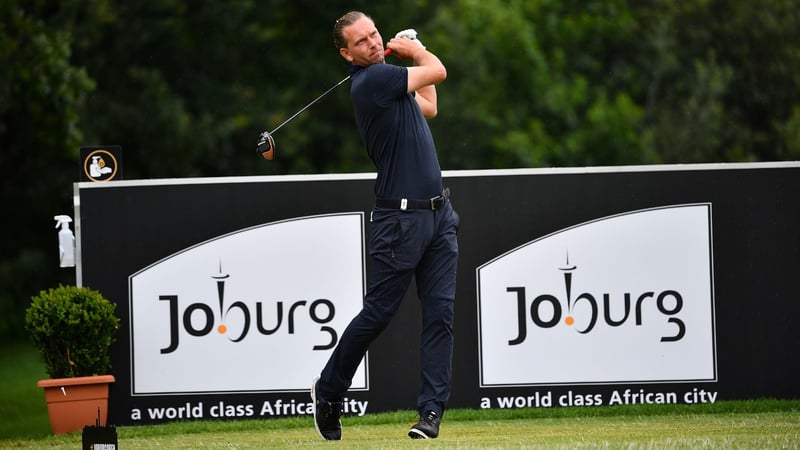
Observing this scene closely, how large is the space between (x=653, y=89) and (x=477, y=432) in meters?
→ 27.9

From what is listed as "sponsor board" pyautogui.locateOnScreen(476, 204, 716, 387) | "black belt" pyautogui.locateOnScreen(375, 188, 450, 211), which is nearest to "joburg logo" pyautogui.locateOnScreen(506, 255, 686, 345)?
"sponsor board" pyautogui.locateOnScreen(476, 204, 716, 387)

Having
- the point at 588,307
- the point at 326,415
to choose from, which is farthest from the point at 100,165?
the point at 588,307

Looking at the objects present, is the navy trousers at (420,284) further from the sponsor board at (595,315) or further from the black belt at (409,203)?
the sponsor board at (595,315)

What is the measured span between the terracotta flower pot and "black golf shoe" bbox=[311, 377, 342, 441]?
7.13ft

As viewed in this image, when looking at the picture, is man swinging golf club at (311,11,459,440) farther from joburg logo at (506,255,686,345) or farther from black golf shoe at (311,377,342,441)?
joburg logo at (506,255,686,345)

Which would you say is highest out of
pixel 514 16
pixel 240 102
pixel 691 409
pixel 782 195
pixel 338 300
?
pixel 514 16

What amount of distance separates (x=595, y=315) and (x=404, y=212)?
264 cm

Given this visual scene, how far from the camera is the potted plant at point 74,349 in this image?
28.9 ft

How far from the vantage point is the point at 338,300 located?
360 inches

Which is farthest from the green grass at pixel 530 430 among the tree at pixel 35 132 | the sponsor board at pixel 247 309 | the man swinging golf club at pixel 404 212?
the tree at pixel 35 132

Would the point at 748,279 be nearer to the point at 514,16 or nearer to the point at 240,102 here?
the point at 240,102

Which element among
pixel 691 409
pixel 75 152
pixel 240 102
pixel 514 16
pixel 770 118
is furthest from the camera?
pixel 514 16

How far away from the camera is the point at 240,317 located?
9.15m

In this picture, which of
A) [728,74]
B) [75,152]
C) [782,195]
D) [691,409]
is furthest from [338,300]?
[728,74]
